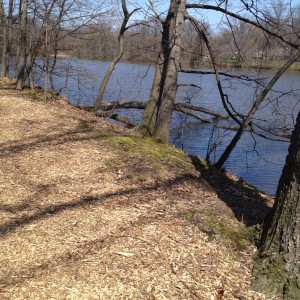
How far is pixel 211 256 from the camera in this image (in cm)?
365

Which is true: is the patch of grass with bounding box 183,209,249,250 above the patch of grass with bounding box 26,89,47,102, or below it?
below

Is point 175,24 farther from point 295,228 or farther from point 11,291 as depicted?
point 11,291

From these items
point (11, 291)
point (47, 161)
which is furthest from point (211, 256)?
point (47, 161)

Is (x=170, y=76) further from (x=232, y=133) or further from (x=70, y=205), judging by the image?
(x=232, y=133)

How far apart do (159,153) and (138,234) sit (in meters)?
3.18

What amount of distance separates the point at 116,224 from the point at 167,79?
515cm

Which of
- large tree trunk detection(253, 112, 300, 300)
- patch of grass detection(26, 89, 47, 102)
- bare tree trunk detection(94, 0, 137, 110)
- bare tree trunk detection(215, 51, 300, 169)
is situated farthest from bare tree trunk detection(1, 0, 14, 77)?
large tree trunk detection(253, 112, 300, 300)

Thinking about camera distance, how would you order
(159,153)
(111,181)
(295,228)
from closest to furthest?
(295,228), (111,181), (159,153)

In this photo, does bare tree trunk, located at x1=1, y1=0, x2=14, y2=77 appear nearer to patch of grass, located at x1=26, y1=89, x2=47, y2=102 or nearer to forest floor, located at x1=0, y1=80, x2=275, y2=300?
patch of grass, located at x1=26, y1=89, x2=47, y2=102

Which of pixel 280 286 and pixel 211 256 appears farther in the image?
pixel 211 256

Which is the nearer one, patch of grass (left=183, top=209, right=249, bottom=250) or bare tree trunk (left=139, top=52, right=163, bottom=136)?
patch of grass (left=183, top=209, right=249, bottom=250)

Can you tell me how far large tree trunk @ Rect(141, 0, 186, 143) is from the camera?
341 inches

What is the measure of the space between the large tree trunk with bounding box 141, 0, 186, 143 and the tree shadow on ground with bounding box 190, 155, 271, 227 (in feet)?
4.70

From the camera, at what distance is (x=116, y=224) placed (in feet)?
13.6
